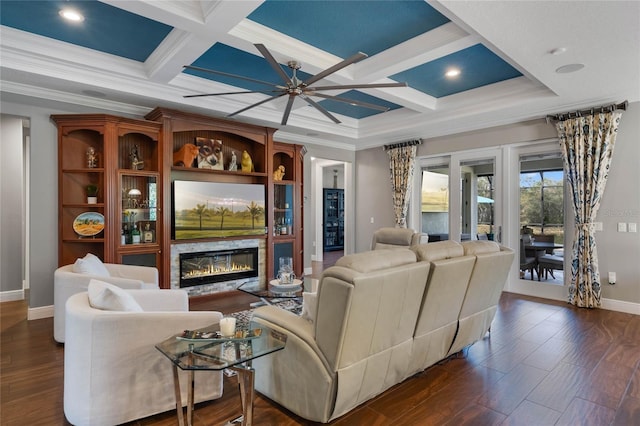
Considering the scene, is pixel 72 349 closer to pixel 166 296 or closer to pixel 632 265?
pixel 166 296

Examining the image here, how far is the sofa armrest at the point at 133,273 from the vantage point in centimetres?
398

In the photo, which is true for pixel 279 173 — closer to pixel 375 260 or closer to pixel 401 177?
pixel 401 177

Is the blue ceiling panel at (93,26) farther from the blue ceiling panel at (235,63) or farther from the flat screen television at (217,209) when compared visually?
the flat screen television at (217,209)

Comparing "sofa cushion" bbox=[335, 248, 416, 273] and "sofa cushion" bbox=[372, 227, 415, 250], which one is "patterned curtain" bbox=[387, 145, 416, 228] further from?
"sofa cushion" bbox=[335, 248, 416, 273]

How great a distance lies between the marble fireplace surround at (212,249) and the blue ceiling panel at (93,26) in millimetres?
2556

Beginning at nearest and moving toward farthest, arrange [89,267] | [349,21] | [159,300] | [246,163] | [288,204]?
[159,300] < [349,21] < [89,267] < [246,163] < [288,204]

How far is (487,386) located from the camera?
266cm

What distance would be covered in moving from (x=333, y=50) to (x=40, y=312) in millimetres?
4658

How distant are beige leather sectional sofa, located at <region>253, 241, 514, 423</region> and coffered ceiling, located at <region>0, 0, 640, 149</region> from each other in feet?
6.24

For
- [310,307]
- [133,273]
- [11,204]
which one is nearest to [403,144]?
[133,273]

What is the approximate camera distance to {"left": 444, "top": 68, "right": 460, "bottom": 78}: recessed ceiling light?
4382 millimetres

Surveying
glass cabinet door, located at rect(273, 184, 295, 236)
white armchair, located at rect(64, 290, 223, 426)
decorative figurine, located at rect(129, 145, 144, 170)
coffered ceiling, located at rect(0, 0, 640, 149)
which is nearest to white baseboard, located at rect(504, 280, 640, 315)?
coffered ceiling, located at rect(0, 0, 640, 149)

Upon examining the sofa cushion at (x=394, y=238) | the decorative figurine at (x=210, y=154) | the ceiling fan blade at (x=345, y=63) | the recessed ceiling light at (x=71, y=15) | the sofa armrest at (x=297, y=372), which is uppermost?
the recessed ceiling light at (x=71, y=15)

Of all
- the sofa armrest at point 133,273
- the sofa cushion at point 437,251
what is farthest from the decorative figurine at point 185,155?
the sofa cushion at point 437,251
